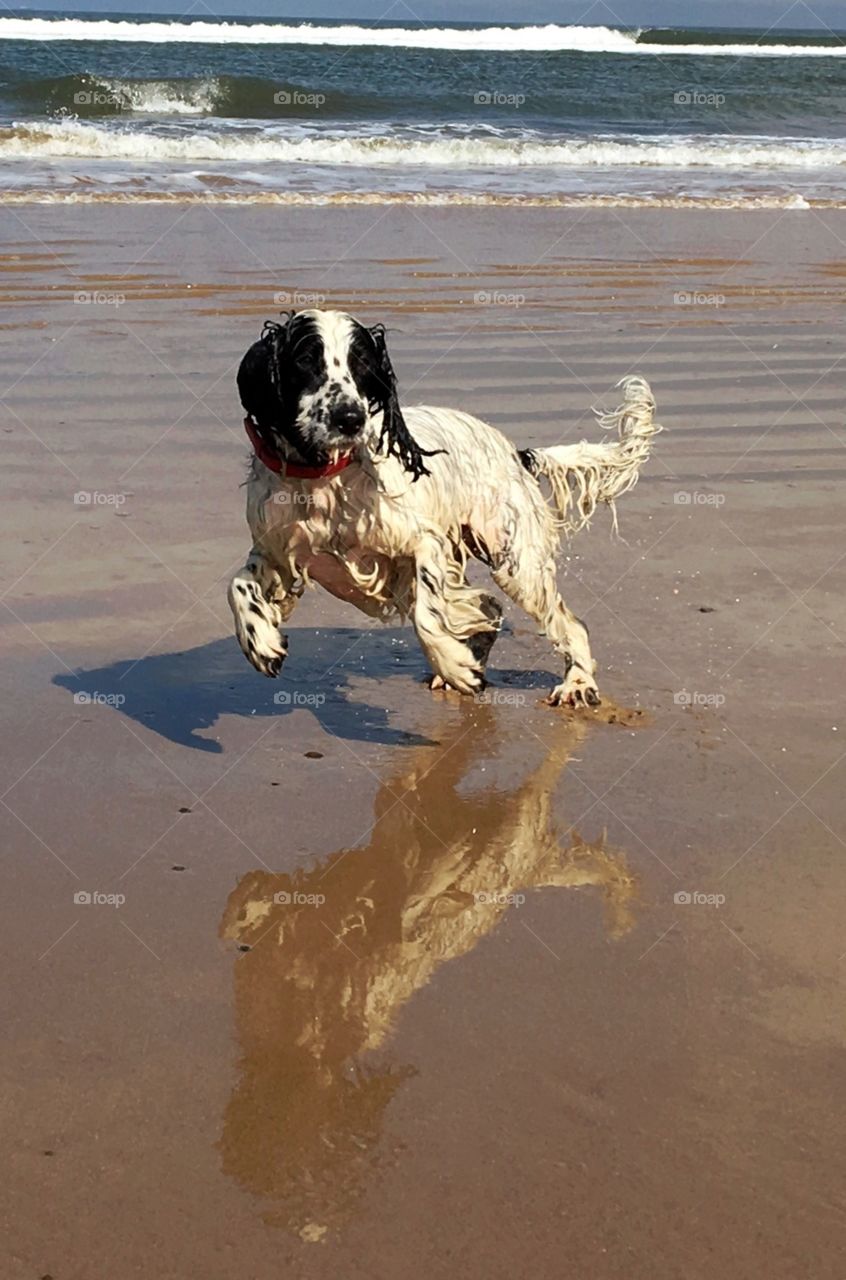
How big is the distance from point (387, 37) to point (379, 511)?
66.7m

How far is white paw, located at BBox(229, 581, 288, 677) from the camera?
5.20 m

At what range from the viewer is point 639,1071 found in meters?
3.47

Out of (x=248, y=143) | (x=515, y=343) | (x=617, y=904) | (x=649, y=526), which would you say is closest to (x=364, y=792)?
(x=617, y=904)

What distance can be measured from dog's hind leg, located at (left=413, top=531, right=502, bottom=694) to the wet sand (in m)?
0.24

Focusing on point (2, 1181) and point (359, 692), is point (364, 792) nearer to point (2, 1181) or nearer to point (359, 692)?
point (359, 692)

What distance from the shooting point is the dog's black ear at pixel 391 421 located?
4.91 m

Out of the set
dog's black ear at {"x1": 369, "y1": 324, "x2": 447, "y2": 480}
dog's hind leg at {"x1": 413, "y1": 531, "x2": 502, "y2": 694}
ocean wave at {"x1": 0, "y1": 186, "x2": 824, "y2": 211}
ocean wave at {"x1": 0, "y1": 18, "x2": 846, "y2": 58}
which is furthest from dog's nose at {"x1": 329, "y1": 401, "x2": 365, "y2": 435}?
ocean wave at {"x1": 0, "y1": 18, "x2": 846, "y2": 58}

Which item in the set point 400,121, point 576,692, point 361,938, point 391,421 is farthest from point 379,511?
point 400,121

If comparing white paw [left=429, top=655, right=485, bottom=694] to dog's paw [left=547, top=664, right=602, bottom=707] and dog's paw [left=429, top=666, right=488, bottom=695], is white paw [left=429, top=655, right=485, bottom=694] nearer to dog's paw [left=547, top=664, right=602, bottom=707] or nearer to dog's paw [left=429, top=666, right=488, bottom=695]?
dog's paw [left=429, top=666, right=488, bottom=695]

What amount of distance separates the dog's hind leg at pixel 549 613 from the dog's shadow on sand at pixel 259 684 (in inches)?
10.6

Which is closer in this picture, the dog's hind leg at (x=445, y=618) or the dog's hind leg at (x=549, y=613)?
the dog's hind leg at (x=445, y=618)

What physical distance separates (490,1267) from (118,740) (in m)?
2.68

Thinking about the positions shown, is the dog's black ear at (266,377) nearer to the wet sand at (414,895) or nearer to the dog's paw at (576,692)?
the wet sand at (414,895)

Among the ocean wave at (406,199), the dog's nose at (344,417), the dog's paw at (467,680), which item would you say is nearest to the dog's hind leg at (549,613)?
the dog's paw at (467,680)
